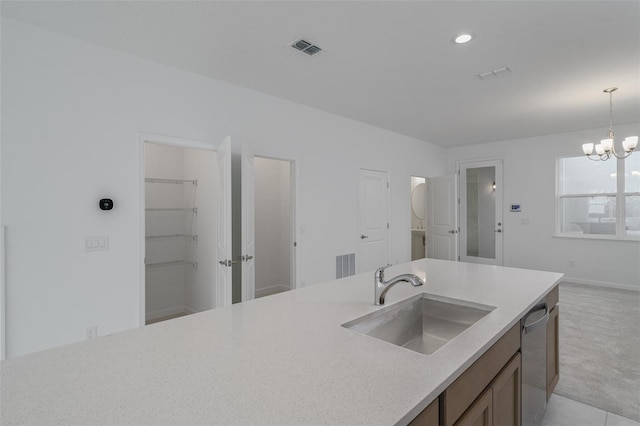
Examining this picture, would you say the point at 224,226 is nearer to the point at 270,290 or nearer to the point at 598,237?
the point at 270,290

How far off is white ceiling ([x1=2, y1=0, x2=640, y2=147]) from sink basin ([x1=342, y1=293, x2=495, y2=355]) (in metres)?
1.90

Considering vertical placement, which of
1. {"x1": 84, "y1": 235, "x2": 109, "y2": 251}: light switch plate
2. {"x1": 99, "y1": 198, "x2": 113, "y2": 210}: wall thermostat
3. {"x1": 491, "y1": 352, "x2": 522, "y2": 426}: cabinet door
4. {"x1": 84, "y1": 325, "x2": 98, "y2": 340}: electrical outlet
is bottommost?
{"x1": 84, "y1": 325, "x2": 98, "y2": 340}: electrical outlet

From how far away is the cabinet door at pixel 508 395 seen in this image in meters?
1.25

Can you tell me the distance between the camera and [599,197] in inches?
214

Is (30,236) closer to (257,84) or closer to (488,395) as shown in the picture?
(257,84)

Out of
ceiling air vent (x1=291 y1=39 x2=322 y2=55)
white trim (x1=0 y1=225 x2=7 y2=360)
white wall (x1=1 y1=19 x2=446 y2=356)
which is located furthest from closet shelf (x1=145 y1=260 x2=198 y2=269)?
ceiling air vent (x1=291 y1=39 x2=322 y2=55)

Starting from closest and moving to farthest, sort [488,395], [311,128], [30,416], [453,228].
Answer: [30,416]
[488,395]
[311,128]
[453,228]

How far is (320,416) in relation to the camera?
72 cm

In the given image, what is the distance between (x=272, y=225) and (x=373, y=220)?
1762 mm

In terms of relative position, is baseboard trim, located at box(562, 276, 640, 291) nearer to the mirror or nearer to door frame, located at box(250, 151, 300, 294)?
the mirror

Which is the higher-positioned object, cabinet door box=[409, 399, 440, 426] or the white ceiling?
the white ceiling

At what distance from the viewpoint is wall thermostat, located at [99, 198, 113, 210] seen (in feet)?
8.48

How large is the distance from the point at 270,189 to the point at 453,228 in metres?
3.57

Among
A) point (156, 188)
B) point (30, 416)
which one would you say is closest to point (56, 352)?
point (30, 416)
